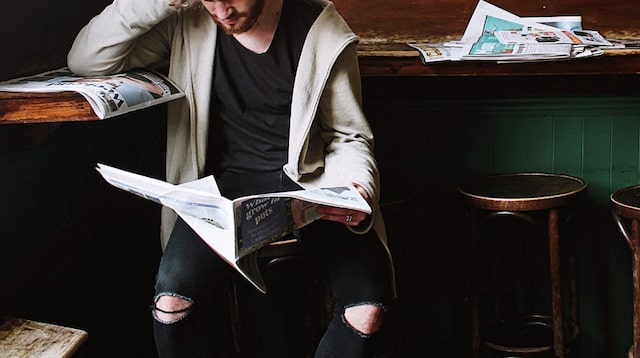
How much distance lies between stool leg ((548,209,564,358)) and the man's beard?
2.99 feet

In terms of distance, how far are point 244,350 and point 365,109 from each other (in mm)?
816

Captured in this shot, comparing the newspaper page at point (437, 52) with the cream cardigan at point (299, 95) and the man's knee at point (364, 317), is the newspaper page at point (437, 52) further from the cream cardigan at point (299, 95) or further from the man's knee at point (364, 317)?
the man's knee at point (364, 317)

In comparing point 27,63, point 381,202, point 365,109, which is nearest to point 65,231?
point 27,63

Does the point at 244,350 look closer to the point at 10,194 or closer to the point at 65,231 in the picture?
the point at 65,231

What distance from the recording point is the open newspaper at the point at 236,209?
148cm

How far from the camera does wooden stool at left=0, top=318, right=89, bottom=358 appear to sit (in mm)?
1621

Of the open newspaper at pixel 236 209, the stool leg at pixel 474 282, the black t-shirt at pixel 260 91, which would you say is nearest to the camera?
the open newspaper at pixel 236 209

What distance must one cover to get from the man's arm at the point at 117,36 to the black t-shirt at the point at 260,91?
19 centimetres

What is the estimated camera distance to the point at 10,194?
6.22 feet

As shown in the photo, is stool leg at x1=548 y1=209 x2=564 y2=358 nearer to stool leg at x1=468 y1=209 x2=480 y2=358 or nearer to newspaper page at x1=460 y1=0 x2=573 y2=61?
stool leg at x1=468 y1=209 x2=480 y2=358

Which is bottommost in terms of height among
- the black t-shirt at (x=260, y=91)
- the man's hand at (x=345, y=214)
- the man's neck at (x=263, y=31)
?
the man's hand at (x=345, y=214)

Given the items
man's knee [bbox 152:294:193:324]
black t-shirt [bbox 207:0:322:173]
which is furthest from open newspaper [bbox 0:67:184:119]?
man's knee [bbox 152:294:193:324]

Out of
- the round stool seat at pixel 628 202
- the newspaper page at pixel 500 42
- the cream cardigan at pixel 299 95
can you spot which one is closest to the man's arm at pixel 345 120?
the cream cardigan at pixel 299 95

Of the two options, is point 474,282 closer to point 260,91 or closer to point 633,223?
point 633,223
